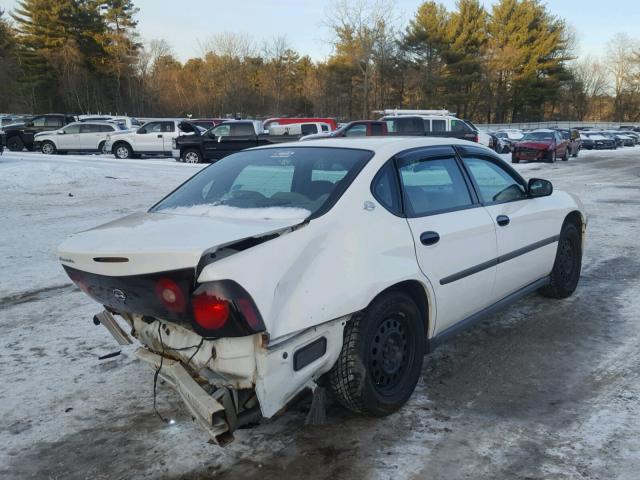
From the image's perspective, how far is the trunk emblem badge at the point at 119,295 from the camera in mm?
2670

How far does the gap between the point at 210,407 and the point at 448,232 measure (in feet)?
6.03

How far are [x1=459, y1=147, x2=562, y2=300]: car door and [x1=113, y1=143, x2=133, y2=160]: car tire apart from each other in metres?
21.1

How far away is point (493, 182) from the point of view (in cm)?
430

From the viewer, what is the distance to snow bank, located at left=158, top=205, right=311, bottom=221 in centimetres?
290

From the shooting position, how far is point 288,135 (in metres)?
22.8

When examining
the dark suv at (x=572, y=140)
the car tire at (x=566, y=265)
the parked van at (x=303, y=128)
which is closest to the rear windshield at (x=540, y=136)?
the dark suv at (x=572, y=140)

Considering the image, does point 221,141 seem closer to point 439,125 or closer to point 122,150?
point 122,150

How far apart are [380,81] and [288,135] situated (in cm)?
3987

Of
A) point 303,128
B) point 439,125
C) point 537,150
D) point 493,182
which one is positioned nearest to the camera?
point 493,182

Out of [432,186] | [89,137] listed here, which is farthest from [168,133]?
[432,186]

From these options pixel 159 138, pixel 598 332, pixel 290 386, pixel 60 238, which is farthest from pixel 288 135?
pixel 290 386

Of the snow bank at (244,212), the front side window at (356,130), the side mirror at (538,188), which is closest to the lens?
the snow bank at (244,212)

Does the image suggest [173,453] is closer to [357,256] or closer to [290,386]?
[290,386]

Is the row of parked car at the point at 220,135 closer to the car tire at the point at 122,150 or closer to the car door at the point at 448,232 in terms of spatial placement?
the car tire at the point at 122,150
